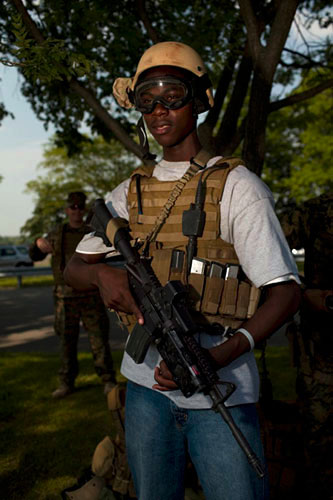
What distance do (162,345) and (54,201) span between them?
114ft

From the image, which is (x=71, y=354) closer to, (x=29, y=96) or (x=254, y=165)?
(x=254, y=165)

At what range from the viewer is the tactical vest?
6.16 ft

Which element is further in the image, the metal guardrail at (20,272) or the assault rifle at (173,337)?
the metal guardrail at (20,272)

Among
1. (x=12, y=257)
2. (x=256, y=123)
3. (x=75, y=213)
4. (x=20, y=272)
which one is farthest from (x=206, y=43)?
→ (x=12, y=257)

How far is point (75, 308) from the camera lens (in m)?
6.13

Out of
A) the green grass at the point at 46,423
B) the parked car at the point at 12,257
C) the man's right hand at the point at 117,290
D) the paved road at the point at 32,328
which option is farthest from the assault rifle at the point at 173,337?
the parked car at the point at 12,257

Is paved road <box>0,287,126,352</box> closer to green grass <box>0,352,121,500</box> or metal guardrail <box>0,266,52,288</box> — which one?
green grass <box>0,352,121,500</box>

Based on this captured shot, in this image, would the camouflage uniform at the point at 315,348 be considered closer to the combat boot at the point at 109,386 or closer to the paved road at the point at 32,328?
the combat boot at the point at 109,386

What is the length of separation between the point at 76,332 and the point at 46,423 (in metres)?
1.27

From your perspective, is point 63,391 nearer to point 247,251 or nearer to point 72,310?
point 72,310

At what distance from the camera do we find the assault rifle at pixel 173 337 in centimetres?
165

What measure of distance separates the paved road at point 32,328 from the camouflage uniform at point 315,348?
5.46m

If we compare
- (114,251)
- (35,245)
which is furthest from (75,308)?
(114,251)

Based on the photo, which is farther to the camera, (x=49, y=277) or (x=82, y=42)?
(x=49, y=277)
